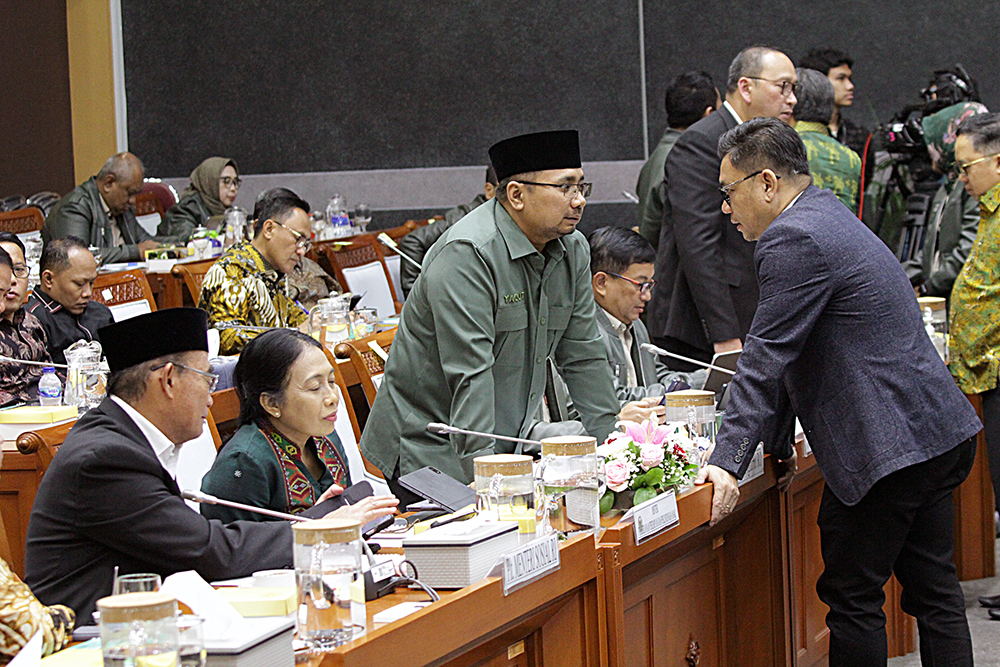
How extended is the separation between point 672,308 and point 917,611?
1.28 meters

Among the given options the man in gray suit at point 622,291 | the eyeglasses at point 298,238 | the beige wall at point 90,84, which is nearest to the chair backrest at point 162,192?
the beige wall at point 90,84

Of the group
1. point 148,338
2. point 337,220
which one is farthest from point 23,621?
point 337,220

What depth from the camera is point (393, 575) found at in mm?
1791

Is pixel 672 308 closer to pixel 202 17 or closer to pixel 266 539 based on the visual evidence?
pixel 266 539

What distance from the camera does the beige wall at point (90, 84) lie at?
9188 mm

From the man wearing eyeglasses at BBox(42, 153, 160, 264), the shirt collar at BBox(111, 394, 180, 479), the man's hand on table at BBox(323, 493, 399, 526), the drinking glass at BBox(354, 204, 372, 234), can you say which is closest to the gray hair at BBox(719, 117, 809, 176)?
the man's hand on table at BBox(323, 493, 399, 526)

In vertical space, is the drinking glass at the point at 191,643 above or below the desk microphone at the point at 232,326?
below

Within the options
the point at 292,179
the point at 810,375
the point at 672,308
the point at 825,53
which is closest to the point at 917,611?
the point at 810,375

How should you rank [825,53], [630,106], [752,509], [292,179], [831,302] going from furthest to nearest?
[292,179] → [630,106] → [825,53] → [752,509] → [831,302]

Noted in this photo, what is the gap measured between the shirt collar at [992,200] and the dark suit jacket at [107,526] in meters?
2.76

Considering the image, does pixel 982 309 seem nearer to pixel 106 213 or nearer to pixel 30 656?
pixel 30 656

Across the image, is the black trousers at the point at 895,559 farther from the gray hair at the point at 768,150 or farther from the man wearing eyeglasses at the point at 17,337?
the man wearing eyeglasses at the point at 17,337

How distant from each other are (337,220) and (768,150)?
17.9 ft

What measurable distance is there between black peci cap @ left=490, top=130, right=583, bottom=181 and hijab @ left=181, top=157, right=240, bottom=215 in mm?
5747
